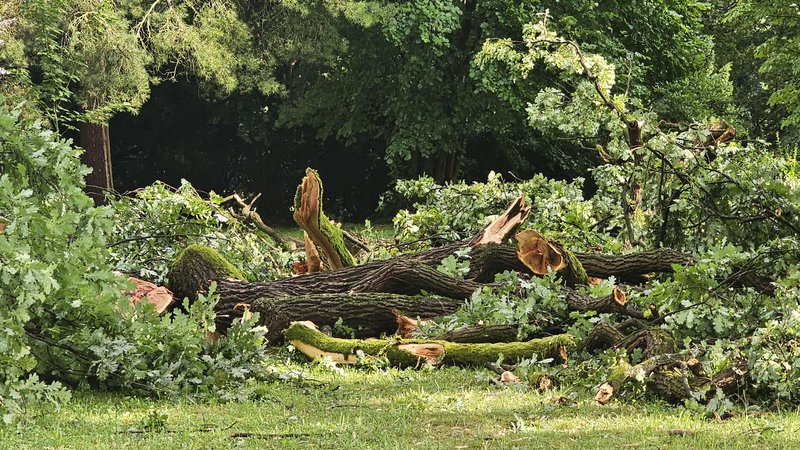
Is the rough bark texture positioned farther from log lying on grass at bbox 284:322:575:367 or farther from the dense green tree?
the dense green tree

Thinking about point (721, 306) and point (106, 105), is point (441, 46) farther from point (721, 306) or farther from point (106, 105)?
point (721, 306)

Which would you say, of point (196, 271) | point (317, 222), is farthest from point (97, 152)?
point (196, 271)

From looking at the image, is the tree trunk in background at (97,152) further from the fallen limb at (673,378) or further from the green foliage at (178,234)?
the fallen limb at (673,378)

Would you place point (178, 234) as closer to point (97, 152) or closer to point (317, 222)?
point (317, 222)

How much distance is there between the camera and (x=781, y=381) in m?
4.84

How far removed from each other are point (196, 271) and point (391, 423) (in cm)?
342

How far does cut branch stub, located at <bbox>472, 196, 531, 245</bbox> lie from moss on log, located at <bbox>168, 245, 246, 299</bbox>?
211 cm

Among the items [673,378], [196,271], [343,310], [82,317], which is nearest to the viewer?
[673,378]

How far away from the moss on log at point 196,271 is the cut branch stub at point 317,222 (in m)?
0.77

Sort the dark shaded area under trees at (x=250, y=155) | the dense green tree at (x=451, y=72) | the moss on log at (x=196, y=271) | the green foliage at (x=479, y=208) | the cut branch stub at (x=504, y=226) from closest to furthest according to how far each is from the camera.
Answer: the moss on log at (x=196, y=271) → the cut branch stub at (x=504, y=226) → the green foliage at (x=479, y=208) → the dense green tree at (x=451, y=72) → the dark shaded area under trees at (x=250, y=155)

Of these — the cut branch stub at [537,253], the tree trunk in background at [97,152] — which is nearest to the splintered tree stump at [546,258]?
the cut branch stub at [537,253]

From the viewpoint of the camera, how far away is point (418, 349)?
21.2 ft

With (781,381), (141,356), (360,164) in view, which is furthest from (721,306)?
(360,164)

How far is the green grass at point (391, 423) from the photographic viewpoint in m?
4.31
